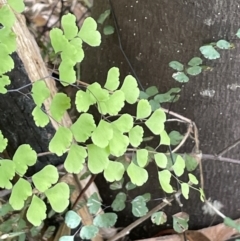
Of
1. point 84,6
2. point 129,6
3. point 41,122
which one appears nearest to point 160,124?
point 41,122

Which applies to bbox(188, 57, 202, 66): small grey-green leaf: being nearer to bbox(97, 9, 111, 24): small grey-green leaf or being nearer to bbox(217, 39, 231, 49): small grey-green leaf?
bbox(217, 39, 231, 49): small grey-green leaf

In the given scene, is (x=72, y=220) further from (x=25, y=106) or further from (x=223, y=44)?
(x=223, y=44)

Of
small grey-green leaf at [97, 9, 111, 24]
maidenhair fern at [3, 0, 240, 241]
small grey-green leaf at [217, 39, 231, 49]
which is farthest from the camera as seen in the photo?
small grey-green leaf at [97, 9, 111, 24]

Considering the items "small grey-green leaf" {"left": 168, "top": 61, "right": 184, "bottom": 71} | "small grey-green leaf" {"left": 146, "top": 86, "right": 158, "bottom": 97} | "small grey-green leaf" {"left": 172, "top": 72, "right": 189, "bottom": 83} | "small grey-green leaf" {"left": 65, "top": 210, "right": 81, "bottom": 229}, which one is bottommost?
"small grey-green leaf" {"left": 65, "top": 210, "right": 81, "bottom": 229}

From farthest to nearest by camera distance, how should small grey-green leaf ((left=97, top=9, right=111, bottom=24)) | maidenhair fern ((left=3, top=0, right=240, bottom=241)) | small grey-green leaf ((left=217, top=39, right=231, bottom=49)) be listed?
1. small grey-green leaf ((left=97, top=9, right=111, bottom=24))
2. small grey-green leaf ((left=217, top=39, right=231, bottom=49))
3. maidenhair fern ((left=3, top=0, right=240, bottom=241))

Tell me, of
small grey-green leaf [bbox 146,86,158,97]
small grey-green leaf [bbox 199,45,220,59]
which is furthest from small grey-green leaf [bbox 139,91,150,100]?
small grey-green leaf [bbox 199,45,220,59]

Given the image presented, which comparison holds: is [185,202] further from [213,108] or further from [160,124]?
[160,124]

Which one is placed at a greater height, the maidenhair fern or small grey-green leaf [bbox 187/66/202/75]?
the maidenhair fern
